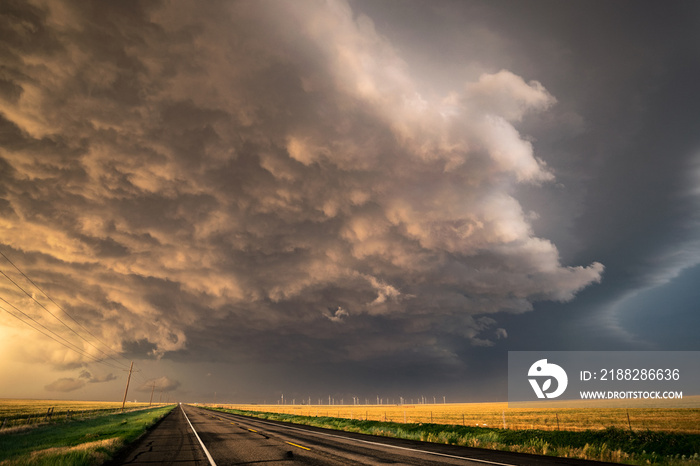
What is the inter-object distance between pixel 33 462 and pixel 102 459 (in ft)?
6.85

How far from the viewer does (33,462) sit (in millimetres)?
11250

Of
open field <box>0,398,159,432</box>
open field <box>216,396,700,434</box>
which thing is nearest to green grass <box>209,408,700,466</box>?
open field <box>216,396,700,434</box>

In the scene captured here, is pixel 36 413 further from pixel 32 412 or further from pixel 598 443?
pixel 598 443

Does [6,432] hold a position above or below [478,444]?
below

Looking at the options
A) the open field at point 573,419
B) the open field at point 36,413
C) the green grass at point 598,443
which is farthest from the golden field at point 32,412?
the open field at point 573,419

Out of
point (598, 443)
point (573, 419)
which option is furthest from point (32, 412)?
point (573, 419)

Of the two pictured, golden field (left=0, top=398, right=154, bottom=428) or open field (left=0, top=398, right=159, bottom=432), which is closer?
open field (left=0, top=398, right=159, bottom=432)

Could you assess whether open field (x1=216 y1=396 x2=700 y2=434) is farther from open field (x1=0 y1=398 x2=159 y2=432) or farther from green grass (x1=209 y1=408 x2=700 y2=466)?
open field (x1=0 y1=398 x2=159 y2=432)

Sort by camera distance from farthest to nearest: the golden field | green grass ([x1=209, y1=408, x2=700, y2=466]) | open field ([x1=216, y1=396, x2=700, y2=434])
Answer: the golden field
open field ([x1=216, y1=396, x2=700, y2=434])
green grass ([x1=209, y1=408, x2=700, y2=466])

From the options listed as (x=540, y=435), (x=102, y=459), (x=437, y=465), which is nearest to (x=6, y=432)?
(x=102, y=459)

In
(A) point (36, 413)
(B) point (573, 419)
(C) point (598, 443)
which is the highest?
(C) point (598, 443)

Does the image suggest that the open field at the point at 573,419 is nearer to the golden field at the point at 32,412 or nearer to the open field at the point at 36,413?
the open field at the point at 36,413

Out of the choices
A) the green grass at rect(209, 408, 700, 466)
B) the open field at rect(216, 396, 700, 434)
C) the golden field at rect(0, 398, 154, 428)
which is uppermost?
the green grass at rect(209, 408, 700, 466)

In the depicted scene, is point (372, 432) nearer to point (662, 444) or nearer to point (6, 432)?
point (662, 444)
